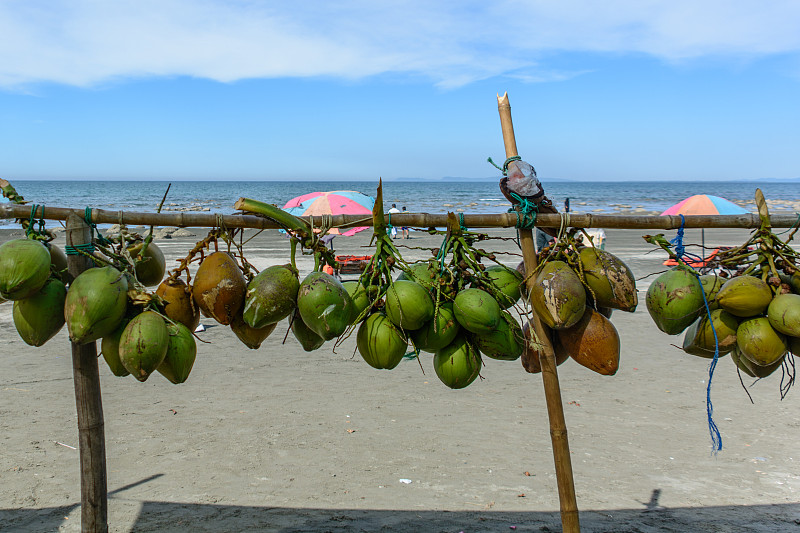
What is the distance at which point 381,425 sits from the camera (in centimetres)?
632

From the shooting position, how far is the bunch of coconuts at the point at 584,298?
222 centimetres

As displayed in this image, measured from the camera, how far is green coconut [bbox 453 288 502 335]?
7.20 ft

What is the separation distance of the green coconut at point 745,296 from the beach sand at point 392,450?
2.56 meters

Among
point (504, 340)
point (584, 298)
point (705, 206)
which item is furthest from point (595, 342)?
point (705, 206)

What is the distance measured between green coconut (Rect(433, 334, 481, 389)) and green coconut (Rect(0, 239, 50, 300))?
1.45 metres

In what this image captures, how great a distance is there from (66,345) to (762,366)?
30.0ft

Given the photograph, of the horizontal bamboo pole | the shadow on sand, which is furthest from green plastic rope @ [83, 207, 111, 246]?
the shadow on sand

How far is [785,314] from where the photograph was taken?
227cm

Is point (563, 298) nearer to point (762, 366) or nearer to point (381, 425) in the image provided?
point (762, 366)

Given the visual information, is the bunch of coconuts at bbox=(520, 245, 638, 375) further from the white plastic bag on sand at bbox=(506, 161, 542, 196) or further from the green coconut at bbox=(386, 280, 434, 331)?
the green coconut at bbox=(386, 280, 434, 331)

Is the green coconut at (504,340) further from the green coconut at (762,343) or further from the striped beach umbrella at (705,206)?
the striped beach umbrella at (705,206)

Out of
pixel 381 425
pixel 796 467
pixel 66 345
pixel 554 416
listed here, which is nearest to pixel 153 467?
pixel 381 425

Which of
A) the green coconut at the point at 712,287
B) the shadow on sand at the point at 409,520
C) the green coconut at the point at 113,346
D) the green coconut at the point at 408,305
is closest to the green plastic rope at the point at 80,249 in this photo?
the green coconut at the point at 113,346

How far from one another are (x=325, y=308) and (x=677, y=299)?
1347 millimetres
